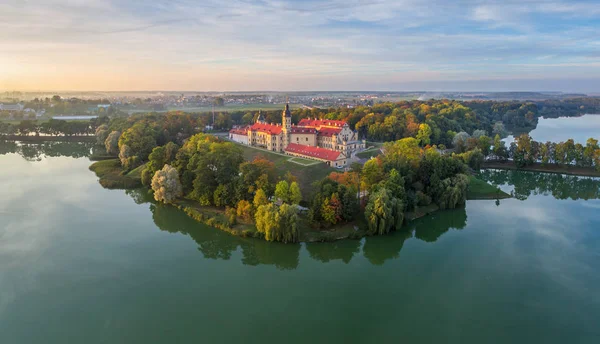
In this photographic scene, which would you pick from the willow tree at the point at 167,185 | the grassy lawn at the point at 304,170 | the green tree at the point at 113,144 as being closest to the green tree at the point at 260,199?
the grassy lawn at the point at 304,170

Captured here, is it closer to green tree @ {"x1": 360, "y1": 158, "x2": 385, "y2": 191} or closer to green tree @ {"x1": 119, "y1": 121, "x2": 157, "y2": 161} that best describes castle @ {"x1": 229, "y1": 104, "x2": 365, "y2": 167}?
green tree @ {"x1": 119, "y1": 121, "x2": 157, "y2": 161}

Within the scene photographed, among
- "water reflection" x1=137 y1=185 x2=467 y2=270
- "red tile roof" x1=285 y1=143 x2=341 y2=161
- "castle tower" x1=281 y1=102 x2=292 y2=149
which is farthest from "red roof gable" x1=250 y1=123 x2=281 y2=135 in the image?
"water reflection" x1=137 y1=185 x2=467 y2=270

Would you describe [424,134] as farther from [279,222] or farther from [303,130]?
[279,222]

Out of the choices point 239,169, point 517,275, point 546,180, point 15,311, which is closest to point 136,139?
point 239,169

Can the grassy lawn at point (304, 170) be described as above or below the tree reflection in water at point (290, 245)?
above

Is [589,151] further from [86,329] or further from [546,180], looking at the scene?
[86,329]

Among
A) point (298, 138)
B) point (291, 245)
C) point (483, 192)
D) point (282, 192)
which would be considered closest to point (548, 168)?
point (483, 192)

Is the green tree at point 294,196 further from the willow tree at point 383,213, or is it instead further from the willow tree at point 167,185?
the willow tree at point 167,185
